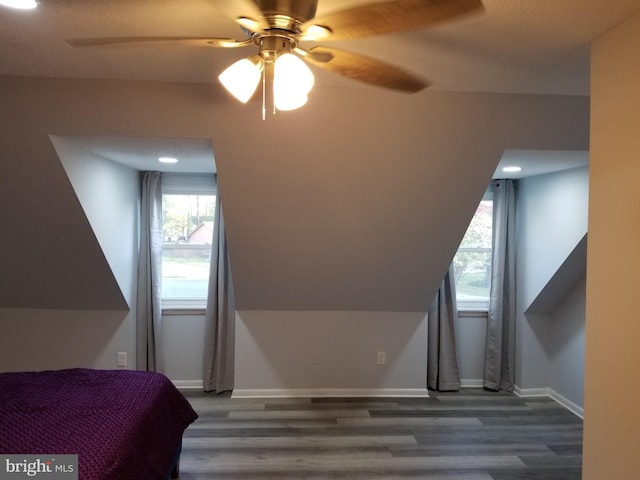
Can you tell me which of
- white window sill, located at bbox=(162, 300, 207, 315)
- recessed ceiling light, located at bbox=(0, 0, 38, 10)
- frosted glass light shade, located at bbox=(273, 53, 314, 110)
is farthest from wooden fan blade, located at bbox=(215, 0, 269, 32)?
white window sill, located at bbox=(162, 300, 207, 315)

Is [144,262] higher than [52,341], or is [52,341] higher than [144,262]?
[144,262]

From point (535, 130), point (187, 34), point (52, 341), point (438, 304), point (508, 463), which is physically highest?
point (187, 34)

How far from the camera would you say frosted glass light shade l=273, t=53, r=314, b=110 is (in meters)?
1.19

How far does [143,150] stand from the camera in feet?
9.30

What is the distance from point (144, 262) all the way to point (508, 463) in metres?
3.21

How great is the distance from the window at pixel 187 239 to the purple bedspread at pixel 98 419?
5.47 ft

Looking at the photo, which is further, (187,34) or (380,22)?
(187,34)

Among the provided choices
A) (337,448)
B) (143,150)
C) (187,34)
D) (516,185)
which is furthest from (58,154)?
(516,185)

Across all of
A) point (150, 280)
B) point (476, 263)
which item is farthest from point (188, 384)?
point (476, 263)

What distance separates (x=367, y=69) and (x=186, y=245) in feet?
10.4

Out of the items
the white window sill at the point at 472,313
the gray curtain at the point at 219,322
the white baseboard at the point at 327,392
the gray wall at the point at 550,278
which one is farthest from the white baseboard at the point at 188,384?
the gray wall at the point at 550,278

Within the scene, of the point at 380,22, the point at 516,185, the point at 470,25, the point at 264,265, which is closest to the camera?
the point at 380,22

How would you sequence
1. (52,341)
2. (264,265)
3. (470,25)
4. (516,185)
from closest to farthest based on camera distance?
(470,25) → (264,265) → (52,341) → (516,185)

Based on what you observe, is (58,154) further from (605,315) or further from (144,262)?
(605,315)
